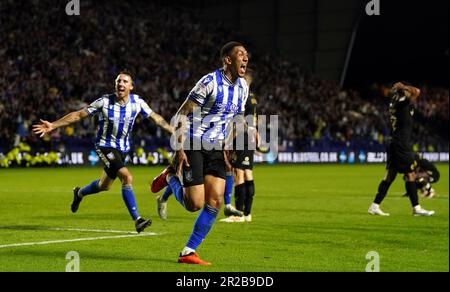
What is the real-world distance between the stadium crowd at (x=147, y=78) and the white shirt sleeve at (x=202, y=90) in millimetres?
23761

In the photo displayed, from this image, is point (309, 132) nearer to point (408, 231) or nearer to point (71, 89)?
point (71, 89)

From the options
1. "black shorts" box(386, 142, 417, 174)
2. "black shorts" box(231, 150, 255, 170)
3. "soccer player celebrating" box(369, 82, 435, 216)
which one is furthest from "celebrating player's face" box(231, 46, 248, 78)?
"black shorts" box(386, 142, 417, 174)

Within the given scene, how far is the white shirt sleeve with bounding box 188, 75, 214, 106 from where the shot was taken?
30.0 ft

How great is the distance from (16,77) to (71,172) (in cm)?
592

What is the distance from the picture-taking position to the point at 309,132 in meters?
45.0

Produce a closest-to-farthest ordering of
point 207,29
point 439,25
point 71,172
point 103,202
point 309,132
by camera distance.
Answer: point 103,202
point 71,172
point 309,132
point 207,29
point 439,25

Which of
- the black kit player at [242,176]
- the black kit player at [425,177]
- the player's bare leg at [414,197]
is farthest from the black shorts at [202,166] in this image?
the black kit player at [425,177]

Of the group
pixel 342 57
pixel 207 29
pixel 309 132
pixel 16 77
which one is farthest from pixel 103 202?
pixel 342 57

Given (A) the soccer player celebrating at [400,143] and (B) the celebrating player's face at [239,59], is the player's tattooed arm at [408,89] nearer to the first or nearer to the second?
(A) the soccer player celebrating at [400,143]

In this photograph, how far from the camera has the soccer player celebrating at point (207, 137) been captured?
920 cm

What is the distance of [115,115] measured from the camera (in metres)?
12.0

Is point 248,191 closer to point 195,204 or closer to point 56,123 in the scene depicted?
point 56,123

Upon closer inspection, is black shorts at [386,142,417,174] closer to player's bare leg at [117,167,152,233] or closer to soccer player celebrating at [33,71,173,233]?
soccer player celebrating at [33,71,173,233]

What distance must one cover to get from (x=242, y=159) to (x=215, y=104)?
5156 millimetres
